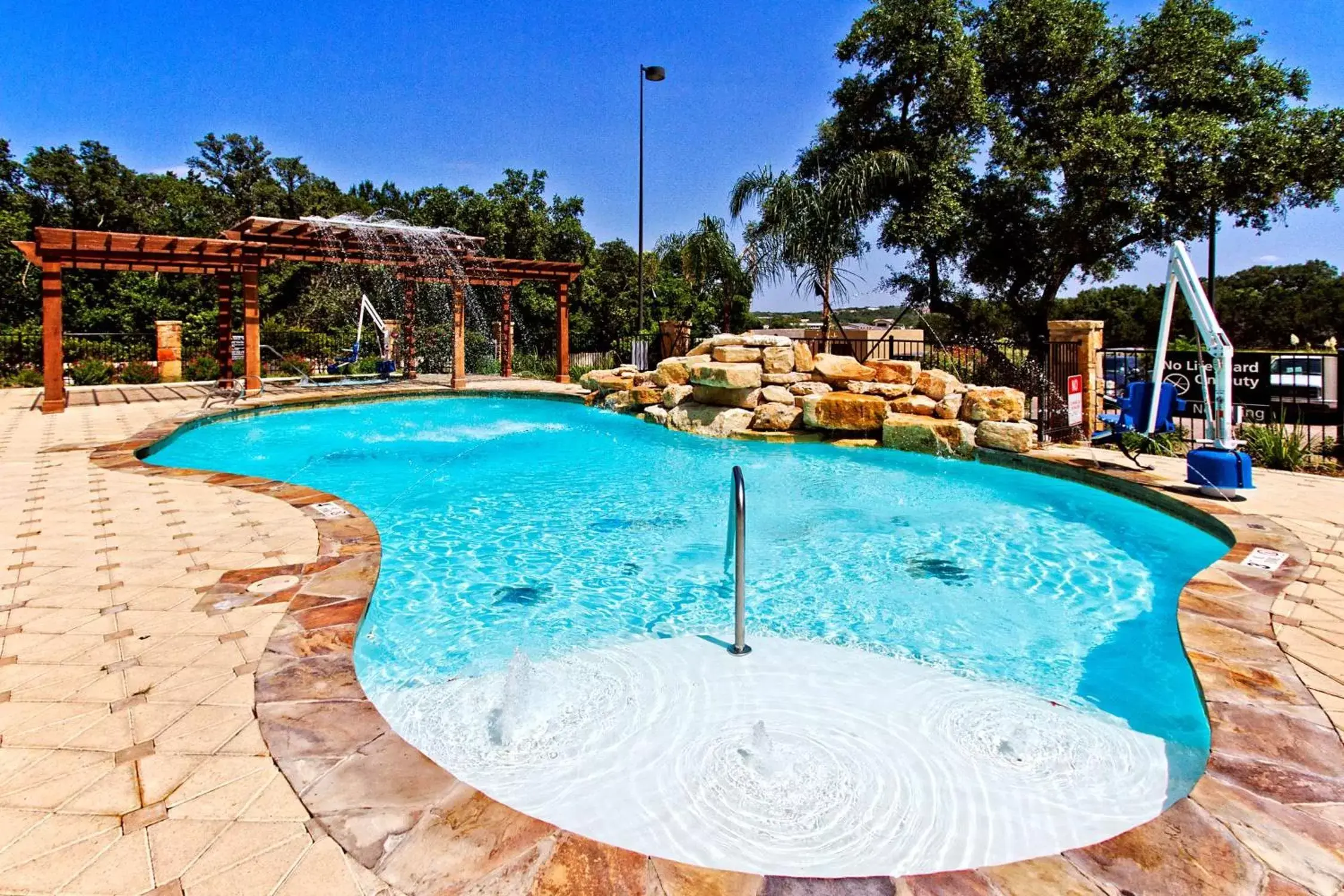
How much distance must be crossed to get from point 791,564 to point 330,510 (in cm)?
372

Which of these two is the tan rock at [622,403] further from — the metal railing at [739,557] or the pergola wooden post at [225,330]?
the metal railing at [739,557]

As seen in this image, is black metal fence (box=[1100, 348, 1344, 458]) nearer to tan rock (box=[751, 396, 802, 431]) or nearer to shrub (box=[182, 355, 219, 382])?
tan rock (box=[751, 396, 802, 431])

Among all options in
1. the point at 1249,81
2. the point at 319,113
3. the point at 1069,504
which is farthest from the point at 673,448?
the point at 319,113

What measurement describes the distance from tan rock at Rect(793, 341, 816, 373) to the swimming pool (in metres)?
3.89

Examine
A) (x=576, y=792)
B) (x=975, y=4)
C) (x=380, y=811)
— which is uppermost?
(x=975, y=4)

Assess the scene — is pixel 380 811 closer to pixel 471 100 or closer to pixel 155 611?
pixel 155 611

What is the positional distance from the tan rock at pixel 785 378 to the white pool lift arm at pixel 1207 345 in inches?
205

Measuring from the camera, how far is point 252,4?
14727mm

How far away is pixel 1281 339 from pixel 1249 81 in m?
24.7

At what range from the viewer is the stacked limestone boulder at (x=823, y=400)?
364 inches

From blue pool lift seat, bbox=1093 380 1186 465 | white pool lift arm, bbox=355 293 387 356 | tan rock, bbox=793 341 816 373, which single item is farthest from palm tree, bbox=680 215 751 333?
blue pool lift seat, bbox=1093 380 1186 465

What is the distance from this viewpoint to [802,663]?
146 inches

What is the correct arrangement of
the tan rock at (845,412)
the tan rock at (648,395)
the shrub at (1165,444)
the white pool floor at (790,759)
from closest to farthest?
the white pool floor at (790,759) < the shrub at (1165,444) < the tan rock at (845,412) < the tan rock at (648,395)

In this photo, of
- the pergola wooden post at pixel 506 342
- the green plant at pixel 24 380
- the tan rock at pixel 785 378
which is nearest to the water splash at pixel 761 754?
the tan rock at pixel 785 378
